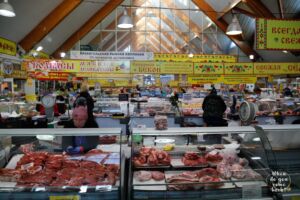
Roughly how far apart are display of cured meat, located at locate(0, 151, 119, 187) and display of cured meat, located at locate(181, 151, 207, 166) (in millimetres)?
765

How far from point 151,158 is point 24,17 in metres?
12.2

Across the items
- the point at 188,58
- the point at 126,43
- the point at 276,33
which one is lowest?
the point at 276,33

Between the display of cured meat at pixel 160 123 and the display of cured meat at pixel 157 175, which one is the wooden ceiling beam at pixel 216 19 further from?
the display of cured meat at pixel 157 175

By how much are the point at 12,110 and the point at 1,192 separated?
23.9 ft

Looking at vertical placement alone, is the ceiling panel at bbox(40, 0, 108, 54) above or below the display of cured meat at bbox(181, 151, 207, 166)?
above

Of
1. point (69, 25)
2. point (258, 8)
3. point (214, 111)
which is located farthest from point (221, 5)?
point (214, 111)

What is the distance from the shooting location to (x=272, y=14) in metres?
16.7

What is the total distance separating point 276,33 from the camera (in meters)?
6.95

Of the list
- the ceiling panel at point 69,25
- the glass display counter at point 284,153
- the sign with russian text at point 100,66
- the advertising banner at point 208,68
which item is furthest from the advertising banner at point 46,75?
the glass display counter at point 284,153

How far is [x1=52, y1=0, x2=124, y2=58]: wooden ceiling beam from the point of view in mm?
19234

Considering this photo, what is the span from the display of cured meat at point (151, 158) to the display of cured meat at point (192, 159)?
186 millimetres

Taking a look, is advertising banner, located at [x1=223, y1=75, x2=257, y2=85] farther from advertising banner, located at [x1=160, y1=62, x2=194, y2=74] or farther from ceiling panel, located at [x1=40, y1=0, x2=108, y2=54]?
ceiling panel, located at [x1=40, y1=0, x2=108, y2=54]

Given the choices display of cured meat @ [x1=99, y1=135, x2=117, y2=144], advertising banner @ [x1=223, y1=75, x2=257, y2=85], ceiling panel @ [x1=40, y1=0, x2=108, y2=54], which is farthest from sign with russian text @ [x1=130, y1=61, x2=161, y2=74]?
display of cured meat @ [x1=99, y1=135, x2=117, y2=144]

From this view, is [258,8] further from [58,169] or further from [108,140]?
[58,169]
